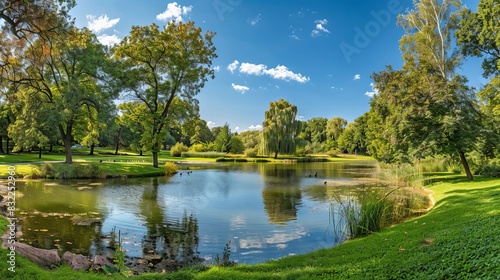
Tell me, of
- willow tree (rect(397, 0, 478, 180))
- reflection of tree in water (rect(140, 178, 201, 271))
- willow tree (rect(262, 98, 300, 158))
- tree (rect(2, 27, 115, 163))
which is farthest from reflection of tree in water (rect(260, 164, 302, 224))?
willow tree (rect(262, 98, 300, 158))

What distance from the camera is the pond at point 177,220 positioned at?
833 centimetres

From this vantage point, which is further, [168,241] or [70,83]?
[70,83]

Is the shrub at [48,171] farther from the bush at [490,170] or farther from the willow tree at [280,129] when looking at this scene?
the willow tree at [280,129]

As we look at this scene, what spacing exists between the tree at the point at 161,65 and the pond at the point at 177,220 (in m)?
13.0

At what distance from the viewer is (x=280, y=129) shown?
52.0m

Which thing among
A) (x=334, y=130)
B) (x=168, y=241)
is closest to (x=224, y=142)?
(x=334, y=130)

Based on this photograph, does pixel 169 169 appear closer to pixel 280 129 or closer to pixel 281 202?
pixel 281 202

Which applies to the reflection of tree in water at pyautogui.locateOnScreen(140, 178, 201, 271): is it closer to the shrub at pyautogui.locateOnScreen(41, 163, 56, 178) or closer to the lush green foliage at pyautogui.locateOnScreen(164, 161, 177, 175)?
the shrub at pyautogui.locateOnScreen(41, 163, 56, 178)

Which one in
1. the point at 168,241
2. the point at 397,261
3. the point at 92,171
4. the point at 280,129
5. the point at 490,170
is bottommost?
the point at 168,241

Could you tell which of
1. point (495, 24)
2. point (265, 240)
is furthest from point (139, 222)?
point (495, 24)

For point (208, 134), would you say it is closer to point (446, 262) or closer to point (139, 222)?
point (139, 222)

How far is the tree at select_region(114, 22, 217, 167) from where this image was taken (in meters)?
28.4

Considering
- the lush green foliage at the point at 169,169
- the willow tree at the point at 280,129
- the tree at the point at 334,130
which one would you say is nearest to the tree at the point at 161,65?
the lush green foliage at the point at 169,169

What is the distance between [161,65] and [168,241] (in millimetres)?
24648
